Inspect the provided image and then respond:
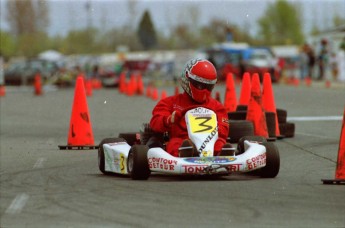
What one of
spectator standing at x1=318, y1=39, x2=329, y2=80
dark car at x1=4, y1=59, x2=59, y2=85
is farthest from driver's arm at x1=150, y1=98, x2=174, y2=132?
dark car at x1=4, y1=59, x2=59, y2=85

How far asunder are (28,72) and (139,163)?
190ft

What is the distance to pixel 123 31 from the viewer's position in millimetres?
177125

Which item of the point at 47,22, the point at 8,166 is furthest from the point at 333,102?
the point at 47,22

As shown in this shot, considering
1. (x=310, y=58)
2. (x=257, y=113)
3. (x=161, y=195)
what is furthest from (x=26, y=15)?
(x=161, y=195)

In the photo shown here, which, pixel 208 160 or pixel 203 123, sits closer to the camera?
pixel 208 160

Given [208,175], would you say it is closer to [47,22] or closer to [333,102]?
[333,102]

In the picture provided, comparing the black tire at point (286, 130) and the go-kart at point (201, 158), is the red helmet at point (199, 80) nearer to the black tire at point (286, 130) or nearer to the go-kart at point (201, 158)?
the go-kart at point (201, 158)

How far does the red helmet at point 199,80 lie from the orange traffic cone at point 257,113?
4805mm

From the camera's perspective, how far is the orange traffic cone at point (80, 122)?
582 inches

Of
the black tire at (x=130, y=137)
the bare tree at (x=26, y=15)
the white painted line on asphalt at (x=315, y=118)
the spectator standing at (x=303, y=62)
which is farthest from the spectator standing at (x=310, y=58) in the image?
the bare tree at (x=26, y=15)

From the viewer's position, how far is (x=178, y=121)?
10609 millimetres

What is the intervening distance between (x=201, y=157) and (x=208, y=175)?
71 centimetres

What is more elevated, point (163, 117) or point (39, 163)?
point (163, 117)

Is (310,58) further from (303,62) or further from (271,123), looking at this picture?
(271,123)
